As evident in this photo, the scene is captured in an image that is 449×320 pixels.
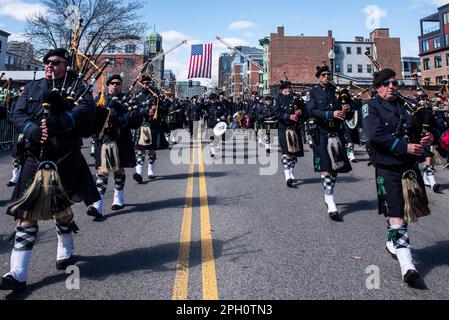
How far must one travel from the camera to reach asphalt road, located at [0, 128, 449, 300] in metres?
3.51

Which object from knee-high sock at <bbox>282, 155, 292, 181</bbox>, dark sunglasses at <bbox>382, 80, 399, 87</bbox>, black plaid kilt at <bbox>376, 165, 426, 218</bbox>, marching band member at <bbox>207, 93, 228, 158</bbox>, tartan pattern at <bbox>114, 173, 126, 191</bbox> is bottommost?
black plaid kilt at <bbox>376, 165, 426, 218</bbox>

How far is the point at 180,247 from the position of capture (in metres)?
4.76

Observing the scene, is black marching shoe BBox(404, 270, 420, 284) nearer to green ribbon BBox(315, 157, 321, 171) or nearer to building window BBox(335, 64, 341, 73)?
green ribbon BBox(315, 157, 321, 171)

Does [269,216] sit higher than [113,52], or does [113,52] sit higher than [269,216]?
[113,52]

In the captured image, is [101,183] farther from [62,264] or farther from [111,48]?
[111,48]

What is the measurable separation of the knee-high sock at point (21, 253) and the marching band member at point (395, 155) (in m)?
3.67

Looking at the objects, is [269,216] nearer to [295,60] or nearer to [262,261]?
[262,261]

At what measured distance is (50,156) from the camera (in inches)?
153

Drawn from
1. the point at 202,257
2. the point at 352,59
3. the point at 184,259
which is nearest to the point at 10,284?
the point at 184,259

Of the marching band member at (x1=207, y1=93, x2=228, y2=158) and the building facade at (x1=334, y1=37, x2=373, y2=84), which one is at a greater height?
the building facade at (x1=334, y1=37, x2=373, y2=84)

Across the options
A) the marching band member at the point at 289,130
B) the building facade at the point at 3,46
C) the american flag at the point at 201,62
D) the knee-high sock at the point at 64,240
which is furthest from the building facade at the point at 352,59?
the knee-high sock at the point at 64,240

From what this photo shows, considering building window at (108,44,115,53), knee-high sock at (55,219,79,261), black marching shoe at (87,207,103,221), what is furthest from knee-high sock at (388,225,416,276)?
building window at (108,44,115,53)

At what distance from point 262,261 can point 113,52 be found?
1489 inches
